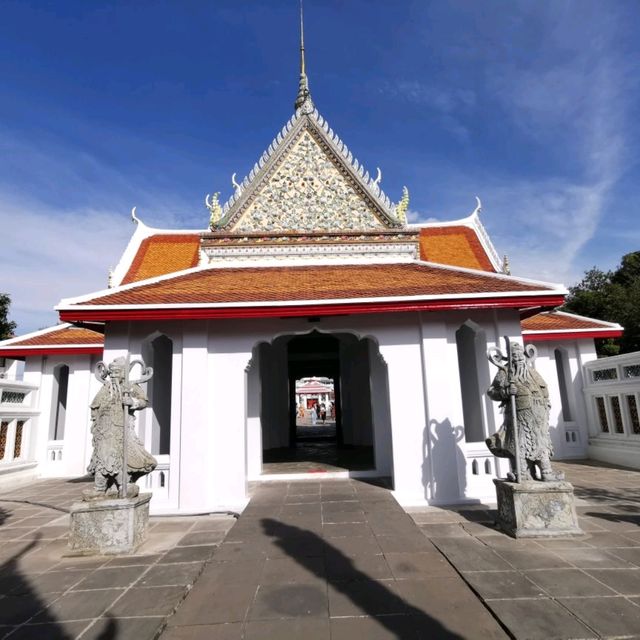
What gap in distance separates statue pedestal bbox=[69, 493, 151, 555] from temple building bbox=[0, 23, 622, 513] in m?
1.57

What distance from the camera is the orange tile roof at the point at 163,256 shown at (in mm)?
10625

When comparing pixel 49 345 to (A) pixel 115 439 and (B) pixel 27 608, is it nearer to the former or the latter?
(A) pixel 115 439

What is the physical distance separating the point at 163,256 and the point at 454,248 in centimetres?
806

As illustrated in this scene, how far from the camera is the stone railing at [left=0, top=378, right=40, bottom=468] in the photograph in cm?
812

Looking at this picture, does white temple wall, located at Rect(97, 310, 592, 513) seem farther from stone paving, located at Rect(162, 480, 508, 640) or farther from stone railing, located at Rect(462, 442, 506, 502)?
stone paving, located at Rect(162, 480, 508, 640)

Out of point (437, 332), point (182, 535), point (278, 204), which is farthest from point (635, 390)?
point (182, 535)

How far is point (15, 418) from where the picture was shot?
8.41m

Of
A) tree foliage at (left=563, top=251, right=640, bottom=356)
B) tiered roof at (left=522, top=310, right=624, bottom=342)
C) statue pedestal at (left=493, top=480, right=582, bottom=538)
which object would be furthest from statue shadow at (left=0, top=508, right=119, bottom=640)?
tree foliage at (left=563, top=251, right=640, bottom=356)

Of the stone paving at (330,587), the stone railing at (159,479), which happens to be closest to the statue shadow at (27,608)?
the stone paving at (330,587)

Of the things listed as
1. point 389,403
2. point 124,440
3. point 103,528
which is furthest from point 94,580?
point 389,403

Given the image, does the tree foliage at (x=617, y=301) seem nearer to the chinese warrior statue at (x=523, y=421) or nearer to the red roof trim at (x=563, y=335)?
the red roof trim at (x=563, y=335)

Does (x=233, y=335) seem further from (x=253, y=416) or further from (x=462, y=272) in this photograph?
(x=462, y=272)

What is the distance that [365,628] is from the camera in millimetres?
2516

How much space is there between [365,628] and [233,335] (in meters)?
4.21
